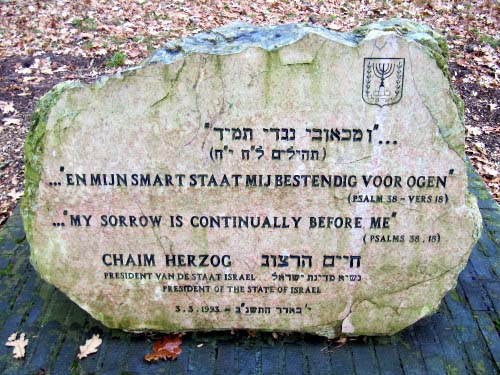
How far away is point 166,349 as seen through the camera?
3.68m

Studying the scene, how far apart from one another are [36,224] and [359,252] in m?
2.05

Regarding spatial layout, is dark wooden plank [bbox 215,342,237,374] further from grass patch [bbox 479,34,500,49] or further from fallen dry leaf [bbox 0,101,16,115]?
grass patch [bbox 479,34,500,49]

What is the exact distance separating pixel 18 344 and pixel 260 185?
1.94 m

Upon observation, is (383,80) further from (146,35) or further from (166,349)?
(146,35)

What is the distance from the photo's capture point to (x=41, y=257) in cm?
358

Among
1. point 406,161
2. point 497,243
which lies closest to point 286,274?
point 406,161

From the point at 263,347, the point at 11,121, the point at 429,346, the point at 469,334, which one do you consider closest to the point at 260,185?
the point at 263,347

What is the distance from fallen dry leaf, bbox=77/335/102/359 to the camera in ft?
11.9

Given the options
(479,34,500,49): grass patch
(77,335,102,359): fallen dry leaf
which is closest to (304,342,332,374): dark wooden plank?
(77,335,102,359): fallen dry leaf

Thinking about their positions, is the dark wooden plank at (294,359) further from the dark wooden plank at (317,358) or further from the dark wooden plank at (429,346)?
the dark wooden plank at (429,346)

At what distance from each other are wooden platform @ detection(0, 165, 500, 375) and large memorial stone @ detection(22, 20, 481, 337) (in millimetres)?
131

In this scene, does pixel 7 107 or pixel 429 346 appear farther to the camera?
pixel 7 107

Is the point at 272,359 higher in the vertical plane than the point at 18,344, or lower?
lower

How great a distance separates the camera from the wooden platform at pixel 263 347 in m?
3.52
